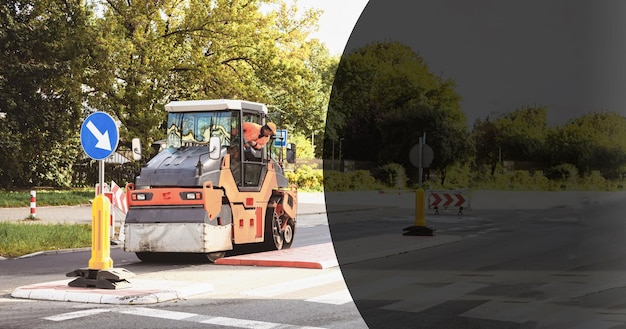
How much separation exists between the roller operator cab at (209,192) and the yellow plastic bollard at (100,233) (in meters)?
2.22

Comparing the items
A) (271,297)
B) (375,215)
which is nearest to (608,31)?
(375,215)

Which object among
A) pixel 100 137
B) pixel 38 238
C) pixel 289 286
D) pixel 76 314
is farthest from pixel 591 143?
pixel 38 238

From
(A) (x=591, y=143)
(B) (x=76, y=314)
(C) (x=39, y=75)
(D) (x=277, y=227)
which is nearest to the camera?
(A) (x=591, y=143)

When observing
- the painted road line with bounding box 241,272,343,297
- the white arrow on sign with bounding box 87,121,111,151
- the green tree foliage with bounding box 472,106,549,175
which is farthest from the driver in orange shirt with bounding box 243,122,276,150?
the green tree foliage with bounding box 472,106,549,175

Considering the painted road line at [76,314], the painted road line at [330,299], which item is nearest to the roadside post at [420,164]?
the painted road line at [76,314]

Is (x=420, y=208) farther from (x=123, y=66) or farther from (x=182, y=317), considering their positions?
(x=123, y=66)

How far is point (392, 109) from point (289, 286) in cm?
781

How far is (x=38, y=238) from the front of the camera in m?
14.0

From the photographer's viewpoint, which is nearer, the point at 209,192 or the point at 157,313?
the point at 157,313

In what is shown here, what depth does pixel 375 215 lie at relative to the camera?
1.36 m

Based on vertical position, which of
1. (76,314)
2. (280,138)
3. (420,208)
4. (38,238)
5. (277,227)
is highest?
(280,138)

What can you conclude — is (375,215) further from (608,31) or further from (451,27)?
(608,31)

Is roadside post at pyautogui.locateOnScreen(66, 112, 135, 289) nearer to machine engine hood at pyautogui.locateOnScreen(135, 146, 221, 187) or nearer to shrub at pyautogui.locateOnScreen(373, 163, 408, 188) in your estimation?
machine engine hood at pyautogui.locateOnScreen(135, 146, 221, 187)
